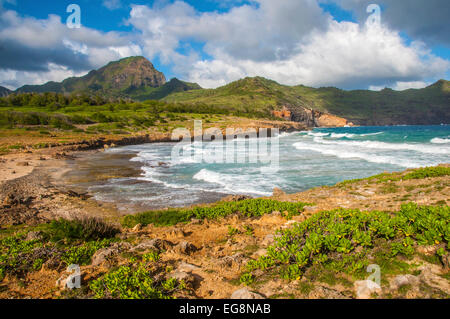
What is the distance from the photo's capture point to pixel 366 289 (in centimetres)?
340

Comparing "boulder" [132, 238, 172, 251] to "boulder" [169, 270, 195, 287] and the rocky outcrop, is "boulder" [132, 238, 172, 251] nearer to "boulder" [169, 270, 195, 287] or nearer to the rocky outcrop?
"boulder" [169, 270, 195, 287]

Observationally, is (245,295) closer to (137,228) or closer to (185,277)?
(185,277)

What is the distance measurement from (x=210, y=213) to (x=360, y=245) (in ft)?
17.4

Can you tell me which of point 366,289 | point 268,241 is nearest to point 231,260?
point 268,241

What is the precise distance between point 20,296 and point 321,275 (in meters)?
4.92

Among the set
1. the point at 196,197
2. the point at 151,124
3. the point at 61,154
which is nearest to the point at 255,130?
the point at 151,124

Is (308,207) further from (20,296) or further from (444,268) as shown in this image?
(20,296)

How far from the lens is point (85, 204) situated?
1158 cm

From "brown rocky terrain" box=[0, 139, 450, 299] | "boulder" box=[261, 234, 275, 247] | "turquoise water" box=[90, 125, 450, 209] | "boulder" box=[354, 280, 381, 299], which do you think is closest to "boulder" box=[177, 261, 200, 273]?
"brown rocky terrain" box=[0, 139, 450, 299]

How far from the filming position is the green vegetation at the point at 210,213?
328 inches

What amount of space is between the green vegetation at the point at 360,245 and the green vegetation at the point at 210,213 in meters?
3.74

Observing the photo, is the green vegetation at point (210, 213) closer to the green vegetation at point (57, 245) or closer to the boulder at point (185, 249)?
the green vegetation at point (57, 245)

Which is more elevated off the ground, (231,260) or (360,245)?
(360,245)

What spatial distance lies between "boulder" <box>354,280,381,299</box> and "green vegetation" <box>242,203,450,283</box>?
22 cm
